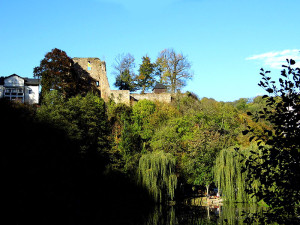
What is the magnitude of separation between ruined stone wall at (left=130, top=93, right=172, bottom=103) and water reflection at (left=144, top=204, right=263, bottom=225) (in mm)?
19727

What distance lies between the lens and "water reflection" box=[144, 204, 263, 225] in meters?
26.7

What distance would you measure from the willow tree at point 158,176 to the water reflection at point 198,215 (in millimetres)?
1461

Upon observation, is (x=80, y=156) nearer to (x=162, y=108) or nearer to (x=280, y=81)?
(x=162, y=108)

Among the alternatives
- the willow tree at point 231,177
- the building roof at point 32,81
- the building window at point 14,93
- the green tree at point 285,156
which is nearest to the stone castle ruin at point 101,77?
the building roof at point 32,81

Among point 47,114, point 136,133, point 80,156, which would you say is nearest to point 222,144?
point 136,133

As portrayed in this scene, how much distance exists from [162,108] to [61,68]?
44.5ft

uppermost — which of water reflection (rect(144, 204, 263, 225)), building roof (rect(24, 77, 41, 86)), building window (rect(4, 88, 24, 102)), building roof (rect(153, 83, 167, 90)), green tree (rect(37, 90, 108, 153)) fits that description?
building roof (rect(153, 83, 167, 90))

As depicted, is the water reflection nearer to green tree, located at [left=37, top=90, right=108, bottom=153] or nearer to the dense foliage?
the dense foliage

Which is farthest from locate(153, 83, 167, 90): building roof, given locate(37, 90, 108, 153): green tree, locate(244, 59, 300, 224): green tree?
locate(244, 59, 300, 224): green tree

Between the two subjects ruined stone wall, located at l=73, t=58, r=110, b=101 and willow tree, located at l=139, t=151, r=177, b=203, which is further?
ruined stone wall, located at l=73, t=58, r=110, b=101

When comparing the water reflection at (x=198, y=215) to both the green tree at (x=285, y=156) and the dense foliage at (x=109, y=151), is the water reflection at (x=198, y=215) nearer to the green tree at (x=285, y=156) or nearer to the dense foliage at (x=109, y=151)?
the dense foliage at (x=109, y=151)

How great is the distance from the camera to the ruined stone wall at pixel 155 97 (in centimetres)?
5212

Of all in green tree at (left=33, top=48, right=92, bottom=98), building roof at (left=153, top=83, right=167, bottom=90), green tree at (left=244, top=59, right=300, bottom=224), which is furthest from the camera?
building roof at (left=153, top=83, right=167, bottom=90)

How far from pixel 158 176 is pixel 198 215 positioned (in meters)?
5.92
